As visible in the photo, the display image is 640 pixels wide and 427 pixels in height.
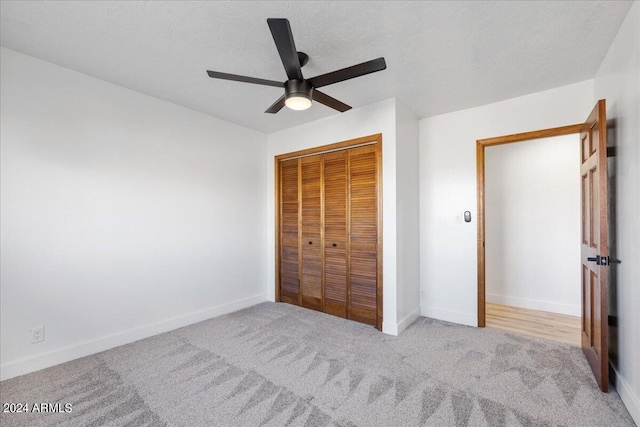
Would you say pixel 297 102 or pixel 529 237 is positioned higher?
pixel 297 102

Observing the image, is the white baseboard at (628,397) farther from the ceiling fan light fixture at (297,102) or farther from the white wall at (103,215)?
the white wall at (103,215)

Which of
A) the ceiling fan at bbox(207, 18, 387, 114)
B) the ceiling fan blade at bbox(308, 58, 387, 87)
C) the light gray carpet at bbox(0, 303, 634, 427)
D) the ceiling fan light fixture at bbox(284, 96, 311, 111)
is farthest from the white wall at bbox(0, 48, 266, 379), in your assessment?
the ceiling fan blade at bbox(308, 58, 387, 87)

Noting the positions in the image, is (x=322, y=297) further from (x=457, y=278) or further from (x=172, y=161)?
(x=172, y=161)

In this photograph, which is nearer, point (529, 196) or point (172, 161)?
point (172, 161)

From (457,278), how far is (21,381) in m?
4.02

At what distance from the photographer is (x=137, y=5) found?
1.75 metres

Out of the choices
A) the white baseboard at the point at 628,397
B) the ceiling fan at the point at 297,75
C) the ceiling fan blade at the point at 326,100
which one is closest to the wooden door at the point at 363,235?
the ceiling fan blade at the point at 326,100

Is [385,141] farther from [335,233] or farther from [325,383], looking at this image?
[325,383]

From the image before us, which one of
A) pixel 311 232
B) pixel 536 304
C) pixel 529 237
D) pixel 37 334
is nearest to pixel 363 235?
pixel 311 232

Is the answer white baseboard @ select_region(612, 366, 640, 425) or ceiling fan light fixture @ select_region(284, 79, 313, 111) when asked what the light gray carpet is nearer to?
white baseboard @ select_region(612, 366, 640, 425)

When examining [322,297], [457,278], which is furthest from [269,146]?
[457,278]

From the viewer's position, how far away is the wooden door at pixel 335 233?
3480 mm

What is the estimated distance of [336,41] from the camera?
207cm

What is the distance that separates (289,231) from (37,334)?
2.66m
